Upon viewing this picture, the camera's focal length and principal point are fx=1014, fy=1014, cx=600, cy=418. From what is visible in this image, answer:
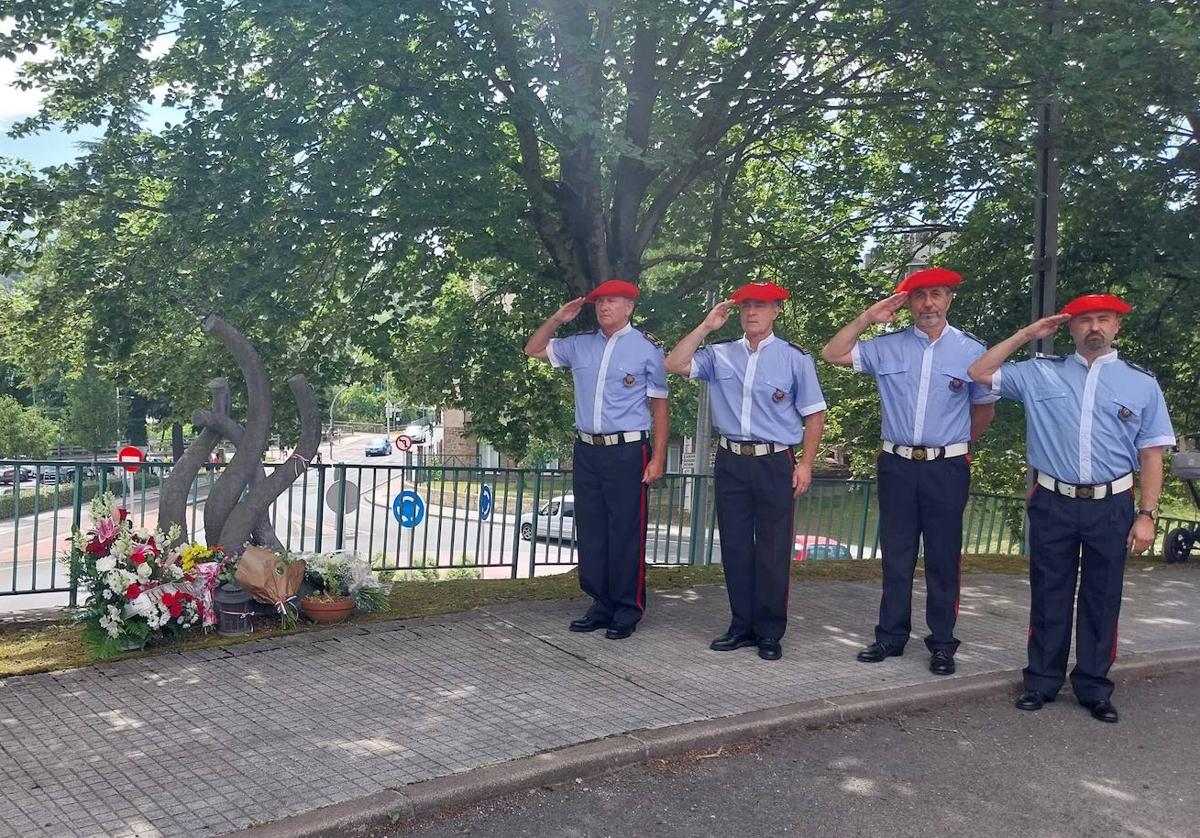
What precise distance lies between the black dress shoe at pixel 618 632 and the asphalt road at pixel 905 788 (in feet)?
5.16

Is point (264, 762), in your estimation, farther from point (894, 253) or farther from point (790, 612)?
point (894, 253)

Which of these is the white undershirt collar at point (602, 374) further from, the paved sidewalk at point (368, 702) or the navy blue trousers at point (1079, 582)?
the navy blue trousers at point (1079, 582)

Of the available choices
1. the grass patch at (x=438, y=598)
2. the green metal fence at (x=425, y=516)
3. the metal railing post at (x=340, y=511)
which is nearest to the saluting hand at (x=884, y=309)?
the green metal fence at (x=425, y=516)

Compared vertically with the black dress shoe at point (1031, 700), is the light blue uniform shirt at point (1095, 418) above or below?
above

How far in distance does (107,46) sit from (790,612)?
7.54 metres

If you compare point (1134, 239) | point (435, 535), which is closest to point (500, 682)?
point (435, 535)

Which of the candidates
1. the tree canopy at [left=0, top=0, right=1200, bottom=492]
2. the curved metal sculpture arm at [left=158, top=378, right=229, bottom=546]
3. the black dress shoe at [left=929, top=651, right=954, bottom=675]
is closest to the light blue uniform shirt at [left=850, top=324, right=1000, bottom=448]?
the black dress shoe at [left=929, top=651, right=954, bottom=675]

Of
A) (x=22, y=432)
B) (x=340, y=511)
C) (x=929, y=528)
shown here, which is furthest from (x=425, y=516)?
(x=22, y=432)

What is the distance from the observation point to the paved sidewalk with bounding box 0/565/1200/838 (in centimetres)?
369

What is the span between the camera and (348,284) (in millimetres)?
10719

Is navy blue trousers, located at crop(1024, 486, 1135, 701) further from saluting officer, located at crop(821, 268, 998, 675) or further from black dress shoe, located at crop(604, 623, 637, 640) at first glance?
black dress shoe, located at crop(604, 623, 637, 640)

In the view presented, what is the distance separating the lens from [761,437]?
5.77 m

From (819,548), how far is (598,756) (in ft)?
24.7

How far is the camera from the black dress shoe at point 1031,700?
525cm
